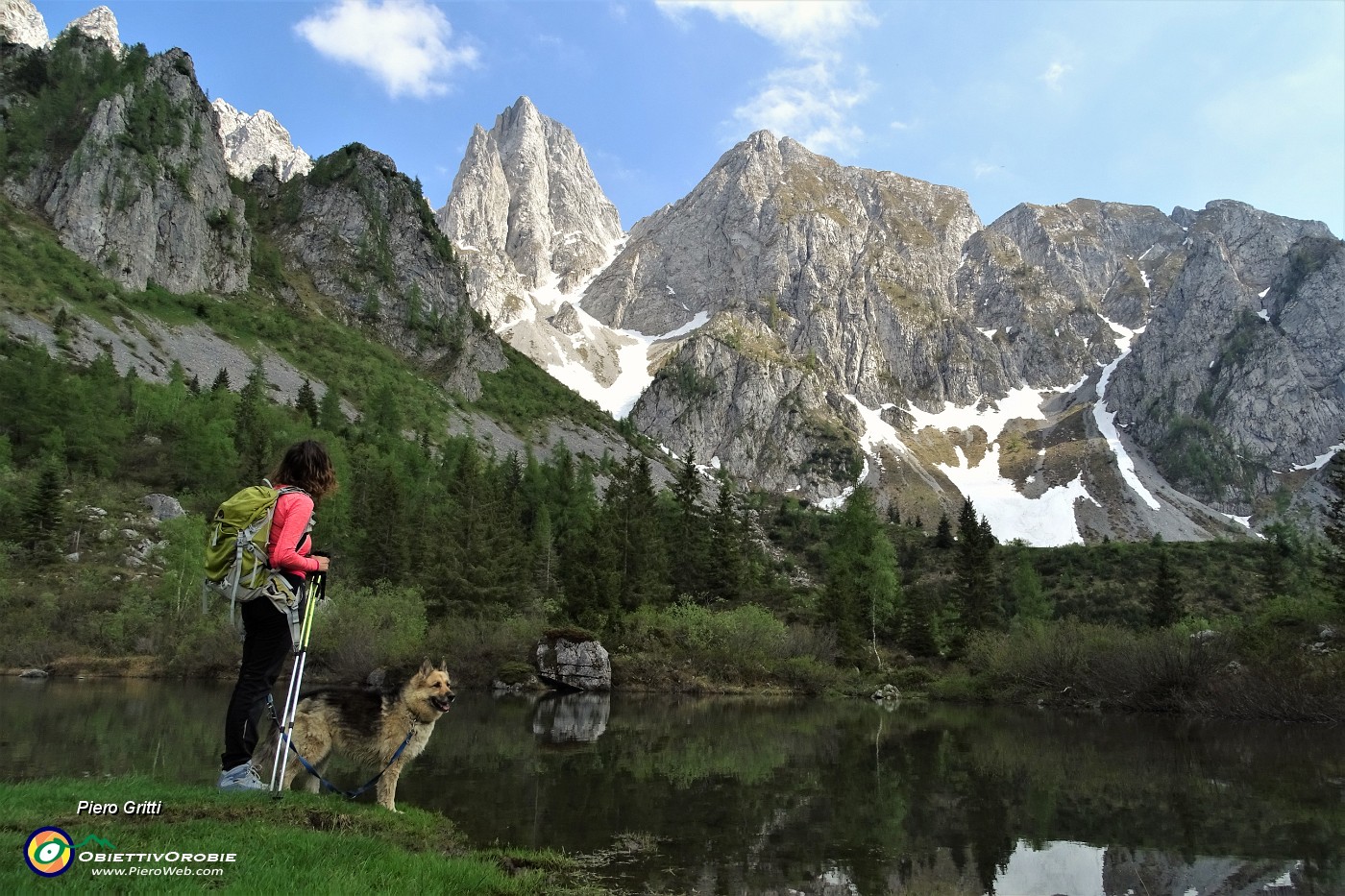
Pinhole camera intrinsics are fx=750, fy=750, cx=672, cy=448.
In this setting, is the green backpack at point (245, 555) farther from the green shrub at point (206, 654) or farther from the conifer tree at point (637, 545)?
the conifer tree at point (637, 545)

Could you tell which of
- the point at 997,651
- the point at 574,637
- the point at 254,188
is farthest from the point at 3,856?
the point at 254,188

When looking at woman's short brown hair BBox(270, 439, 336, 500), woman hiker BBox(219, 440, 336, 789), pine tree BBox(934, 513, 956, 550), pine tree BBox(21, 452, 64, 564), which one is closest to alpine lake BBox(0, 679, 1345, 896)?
woman hiker BBox(219, 440, 336, 789)

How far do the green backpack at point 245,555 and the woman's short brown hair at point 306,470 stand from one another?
40 cm

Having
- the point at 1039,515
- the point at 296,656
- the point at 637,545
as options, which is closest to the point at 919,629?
the point at 637,545

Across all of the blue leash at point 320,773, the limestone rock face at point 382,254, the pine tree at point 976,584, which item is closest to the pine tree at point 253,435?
the limestone rock face at point 382,254

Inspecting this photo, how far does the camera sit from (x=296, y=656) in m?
7.32

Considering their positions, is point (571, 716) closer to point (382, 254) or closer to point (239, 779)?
point (239, 779)

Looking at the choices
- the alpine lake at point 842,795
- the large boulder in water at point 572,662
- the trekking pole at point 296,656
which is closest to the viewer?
the trekking pole at point 296,656

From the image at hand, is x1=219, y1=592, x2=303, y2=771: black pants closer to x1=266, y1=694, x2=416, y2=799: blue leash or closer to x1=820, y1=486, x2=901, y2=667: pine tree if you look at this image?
x1=266, y1=694, x2=416, y2=799: blue leash

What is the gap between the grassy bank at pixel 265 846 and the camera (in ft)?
15.6

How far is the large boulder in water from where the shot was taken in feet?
123

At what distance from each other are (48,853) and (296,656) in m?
2.80

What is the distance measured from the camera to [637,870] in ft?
26.2

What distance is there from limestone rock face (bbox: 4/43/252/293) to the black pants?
359 ft
